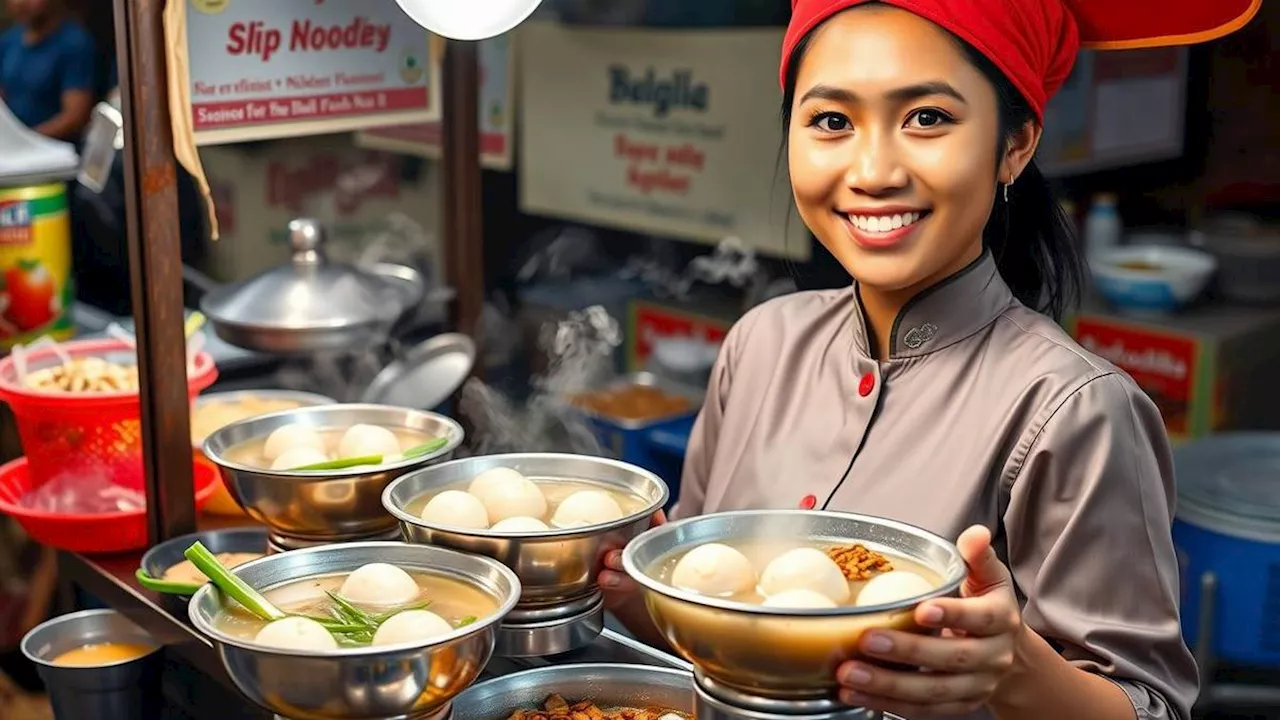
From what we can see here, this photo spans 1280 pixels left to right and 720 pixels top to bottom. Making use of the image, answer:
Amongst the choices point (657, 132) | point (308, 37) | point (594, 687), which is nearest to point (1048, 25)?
point (594, 687)

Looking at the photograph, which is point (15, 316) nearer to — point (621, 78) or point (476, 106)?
point (476, 106)

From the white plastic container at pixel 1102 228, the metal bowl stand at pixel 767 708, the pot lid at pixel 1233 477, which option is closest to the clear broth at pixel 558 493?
the metal bowl stand at pixel 767 708

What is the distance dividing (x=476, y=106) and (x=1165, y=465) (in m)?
1.72

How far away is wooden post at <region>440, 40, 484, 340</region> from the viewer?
286 centimetres

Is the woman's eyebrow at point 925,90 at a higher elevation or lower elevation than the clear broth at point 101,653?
higher

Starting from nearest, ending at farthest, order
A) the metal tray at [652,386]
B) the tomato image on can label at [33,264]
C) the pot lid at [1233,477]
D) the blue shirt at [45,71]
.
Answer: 1. the tomato image on can label at [33,264]
2. the pot lid at [1233,477]
3. the metal tray at [652,386]
4. the blue shirt at [45,71]

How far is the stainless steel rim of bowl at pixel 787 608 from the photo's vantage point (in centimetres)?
112

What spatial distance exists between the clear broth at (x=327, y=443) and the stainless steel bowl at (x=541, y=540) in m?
0.30

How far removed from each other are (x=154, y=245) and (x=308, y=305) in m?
0.54

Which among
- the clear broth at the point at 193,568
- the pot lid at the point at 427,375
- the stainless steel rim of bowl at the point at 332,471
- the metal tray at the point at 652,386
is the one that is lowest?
the metal tray at the point at 652,386

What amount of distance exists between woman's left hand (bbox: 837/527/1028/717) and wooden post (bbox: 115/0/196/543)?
1371 mm

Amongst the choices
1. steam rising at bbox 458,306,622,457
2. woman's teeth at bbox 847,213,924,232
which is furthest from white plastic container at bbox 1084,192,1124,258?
woman's teeth at bbox 847,213,924,232

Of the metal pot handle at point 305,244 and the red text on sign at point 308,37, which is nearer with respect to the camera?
the red text on sign at point 308,37

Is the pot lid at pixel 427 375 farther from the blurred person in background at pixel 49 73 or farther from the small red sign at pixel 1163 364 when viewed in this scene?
the blurred person in background at pixel 49 73
